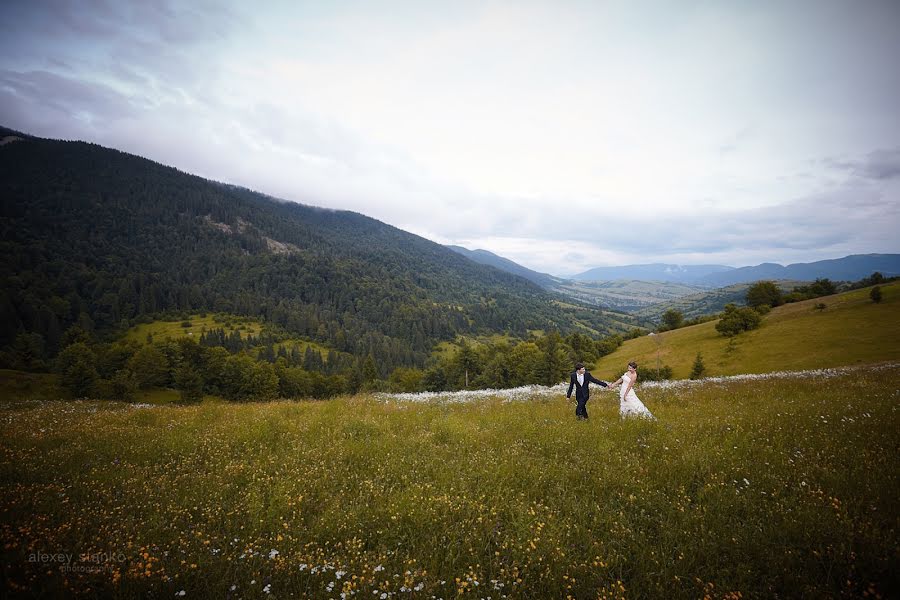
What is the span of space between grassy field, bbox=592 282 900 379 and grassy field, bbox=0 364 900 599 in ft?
184

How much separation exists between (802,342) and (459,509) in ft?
255

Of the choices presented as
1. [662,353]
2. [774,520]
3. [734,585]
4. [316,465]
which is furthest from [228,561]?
[662,353]

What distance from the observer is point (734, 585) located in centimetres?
466

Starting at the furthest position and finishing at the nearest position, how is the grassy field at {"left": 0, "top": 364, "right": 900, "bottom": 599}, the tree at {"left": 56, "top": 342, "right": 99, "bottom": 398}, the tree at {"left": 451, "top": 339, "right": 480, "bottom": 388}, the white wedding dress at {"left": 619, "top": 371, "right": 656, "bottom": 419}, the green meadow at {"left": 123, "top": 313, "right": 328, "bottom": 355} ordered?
the green meadow at {"left": 123, "top": 313, "right": 328, "bottom": 355} < the tree at {"left": 451, "top": 339, "right": 480, "bottom": 388} < the tree at {"left": 56, "top": 342, "right": 99, "bottom": 398} < the white wedding dress at {"left": 619, "top": 371, "right": 656, "bottom": 419} < the grassy field at {"left": 0, "top": 364, "right": 900, "bottom": 599}

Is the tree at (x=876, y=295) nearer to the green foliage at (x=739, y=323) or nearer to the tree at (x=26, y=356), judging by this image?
the green foliage at (x=739, y=323)

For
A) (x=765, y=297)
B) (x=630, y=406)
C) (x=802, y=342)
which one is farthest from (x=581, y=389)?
(x=765, y=297)

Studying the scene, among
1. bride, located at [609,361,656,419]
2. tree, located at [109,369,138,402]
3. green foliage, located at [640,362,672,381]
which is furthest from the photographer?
tree, located at [109,369,138,402]

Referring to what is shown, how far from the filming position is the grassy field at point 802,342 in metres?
49.4

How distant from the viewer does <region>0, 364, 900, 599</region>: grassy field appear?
473cm

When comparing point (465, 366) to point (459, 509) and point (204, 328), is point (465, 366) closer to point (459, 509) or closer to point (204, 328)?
point (459, 509)

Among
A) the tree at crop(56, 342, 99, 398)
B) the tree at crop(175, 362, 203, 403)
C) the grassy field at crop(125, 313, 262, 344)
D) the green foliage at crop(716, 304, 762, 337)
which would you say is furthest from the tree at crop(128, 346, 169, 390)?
the green foliage at crop(716, 304, 762, 337)

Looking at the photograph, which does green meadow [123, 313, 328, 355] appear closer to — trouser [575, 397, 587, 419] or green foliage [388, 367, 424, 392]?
green foliage [388, 367, 424, 392]

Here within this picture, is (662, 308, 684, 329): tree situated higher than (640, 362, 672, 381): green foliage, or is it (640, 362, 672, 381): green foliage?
(662, 308, 684, 329): tree

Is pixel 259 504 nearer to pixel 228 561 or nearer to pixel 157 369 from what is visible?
pixel 228 561
